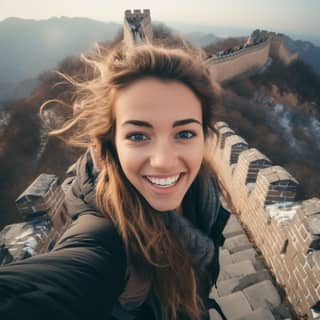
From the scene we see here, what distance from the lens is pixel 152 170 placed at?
Answer: 1359mm

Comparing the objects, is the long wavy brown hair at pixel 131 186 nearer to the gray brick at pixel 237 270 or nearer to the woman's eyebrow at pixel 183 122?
the woman's eyebrow at pixel 183 122

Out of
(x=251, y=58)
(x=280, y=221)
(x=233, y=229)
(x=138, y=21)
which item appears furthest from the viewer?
(x=251, y=58)

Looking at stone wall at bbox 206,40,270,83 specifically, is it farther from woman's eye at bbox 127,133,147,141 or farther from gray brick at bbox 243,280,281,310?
woman's eye at bbox 127,133,147,141

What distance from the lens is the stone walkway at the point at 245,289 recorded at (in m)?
2.83

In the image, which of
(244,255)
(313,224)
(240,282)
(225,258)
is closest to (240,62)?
(244,255)

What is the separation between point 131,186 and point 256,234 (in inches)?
121

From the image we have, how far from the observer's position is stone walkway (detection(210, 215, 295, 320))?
2.83 metres

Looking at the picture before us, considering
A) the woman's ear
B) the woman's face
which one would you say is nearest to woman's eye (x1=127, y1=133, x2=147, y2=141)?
the woman's face

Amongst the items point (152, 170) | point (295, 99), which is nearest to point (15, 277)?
point (152, 170)

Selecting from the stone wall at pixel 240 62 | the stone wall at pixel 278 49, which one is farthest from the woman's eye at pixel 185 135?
the stone wall at pixel 278 49

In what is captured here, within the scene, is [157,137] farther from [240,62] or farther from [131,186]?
[240,62]

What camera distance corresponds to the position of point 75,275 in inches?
39.1

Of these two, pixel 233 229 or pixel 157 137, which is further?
pixel 233 229

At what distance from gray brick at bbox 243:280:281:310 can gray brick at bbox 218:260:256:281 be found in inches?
11.7
